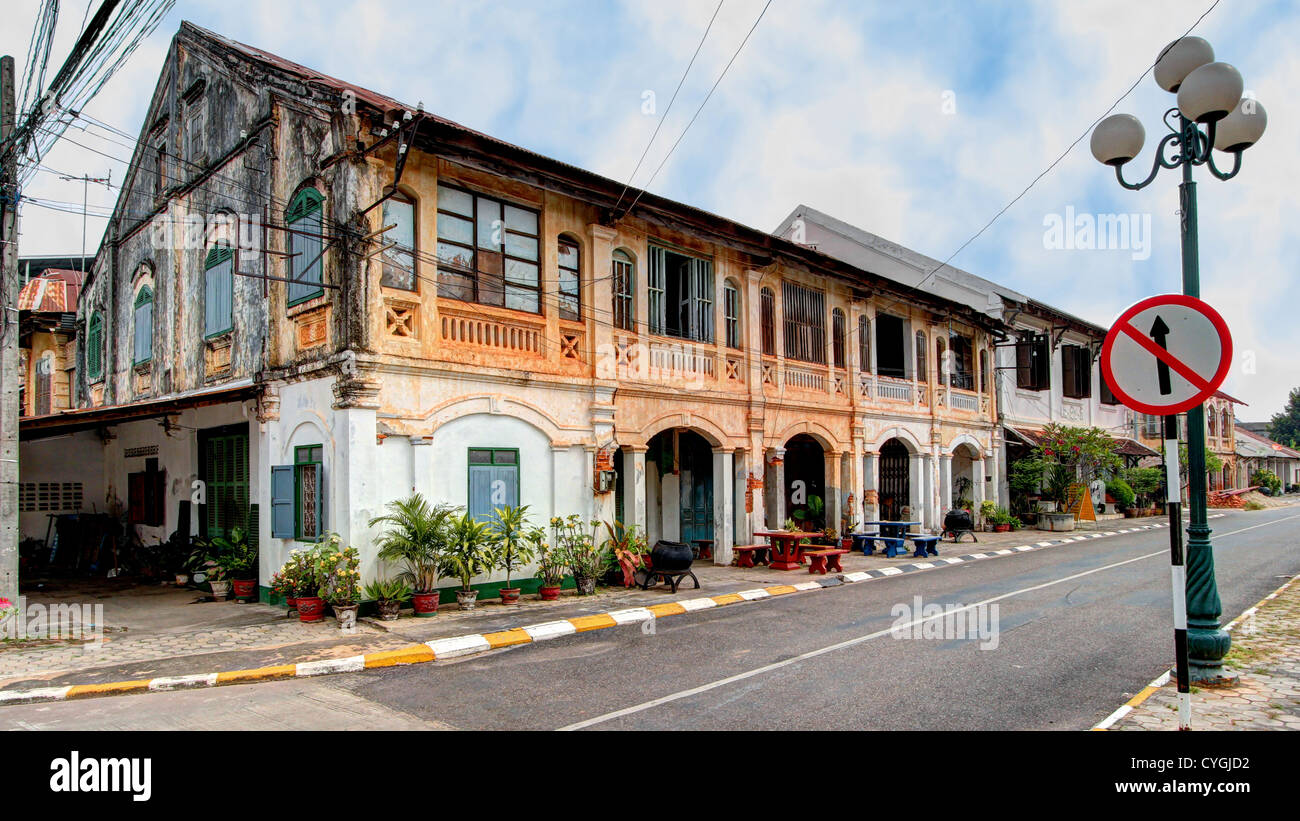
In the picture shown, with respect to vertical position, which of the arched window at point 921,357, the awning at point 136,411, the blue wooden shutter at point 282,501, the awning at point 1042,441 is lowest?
the blue wooden shutter at point 282,501

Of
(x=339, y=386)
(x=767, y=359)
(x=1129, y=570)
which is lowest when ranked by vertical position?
(x=1129, y=570)

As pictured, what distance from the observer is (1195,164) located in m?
6.89

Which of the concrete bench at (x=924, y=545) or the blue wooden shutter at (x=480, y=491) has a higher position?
the blue wooden shutter at (x=480, y=491)

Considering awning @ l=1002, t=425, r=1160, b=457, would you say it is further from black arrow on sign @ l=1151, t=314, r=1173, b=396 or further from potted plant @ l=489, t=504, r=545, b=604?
black arrow on sign @ l=1151, t=314, r=1173, b=396

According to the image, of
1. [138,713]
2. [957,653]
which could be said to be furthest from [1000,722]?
[138,713]

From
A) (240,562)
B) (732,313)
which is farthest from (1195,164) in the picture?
(240,562)

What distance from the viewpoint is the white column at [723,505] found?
17.2 meters

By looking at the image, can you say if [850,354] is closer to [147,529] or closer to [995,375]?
[995,375]

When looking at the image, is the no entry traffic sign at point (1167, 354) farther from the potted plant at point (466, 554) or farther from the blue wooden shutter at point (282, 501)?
the blue wooden shutter at point (282, 501)

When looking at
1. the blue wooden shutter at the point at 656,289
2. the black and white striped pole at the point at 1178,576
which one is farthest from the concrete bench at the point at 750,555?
the black and white striped pole at the point at 1178,576

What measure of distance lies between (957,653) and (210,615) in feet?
34.1

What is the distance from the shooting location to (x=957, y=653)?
855 centimetres

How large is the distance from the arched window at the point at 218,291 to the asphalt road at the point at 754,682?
337 inches

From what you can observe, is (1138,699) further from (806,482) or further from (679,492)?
(806,482)
